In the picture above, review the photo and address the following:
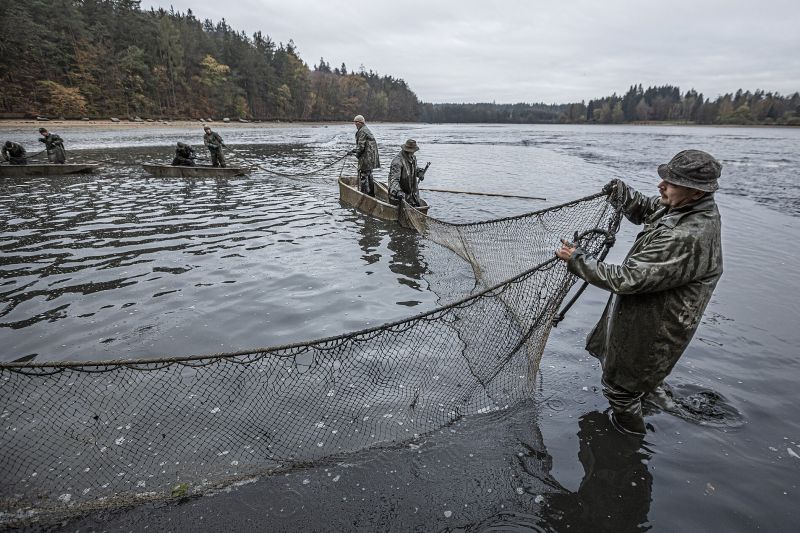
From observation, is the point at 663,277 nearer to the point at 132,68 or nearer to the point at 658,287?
the point at 658,287

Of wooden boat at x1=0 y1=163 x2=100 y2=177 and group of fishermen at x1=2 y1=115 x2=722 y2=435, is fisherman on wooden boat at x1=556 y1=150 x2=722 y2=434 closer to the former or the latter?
group of fishermen at x1=2 y1=115 x2=722 y2=435

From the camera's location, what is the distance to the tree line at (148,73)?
183ft

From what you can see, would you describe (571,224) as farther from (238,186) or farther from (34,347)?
(238,186)

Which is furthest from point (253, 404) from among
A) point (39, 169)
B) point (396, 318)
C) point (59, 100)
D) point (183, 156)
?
point (59, 100)

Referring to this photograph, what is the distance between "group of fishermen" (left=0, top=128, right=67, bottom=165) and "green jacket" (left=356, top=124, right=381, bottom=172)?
14446 mm

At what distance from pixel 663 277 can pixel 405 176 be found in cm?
815

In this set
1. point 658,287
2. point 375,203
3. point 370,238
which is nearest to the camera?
point 658,287

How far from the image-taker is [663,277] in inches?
110

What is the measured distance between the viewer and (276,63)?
104375mm

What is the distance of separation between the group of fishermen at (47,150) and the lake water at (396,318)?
19.4 ft

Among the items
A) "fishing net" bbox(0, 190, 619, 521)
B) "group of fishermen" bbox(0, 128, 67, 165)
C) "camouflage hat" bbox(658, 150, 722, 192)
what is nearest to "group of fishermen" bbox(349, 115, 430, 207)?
"fishing net" bbox(0, 190, 619, 521)

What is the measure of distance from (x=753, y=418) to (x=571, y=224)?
11.7ft

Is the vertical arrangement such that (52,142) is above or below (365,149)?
above

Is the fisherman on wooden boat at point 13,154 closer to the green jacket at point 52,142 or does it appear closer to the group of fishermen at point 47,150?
the group of fishermen at point 47,150
